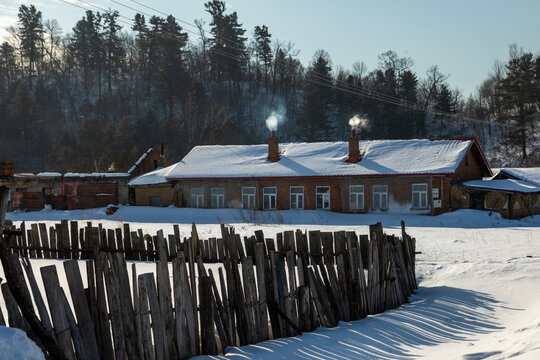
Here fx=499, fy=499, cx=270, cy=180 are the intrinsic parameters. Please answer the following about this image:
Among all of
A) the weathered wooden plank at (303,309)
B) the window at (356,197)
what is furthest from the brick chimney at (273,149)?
the weathered wooden plank at (303,309)

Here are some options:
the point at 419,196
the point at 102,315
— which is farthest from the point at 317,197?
the point at 102,315

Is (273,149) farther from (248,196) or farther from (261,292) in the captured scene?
(261,292)

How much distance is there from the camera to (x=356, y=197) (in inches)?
1174

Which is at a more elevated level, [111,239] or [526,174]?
[526,174]

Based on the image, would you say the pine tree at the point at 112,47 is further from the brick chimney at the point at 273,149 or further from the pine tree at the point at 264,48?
the brick chimney at the point at 273,149

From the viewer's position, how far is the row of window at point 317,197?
28.5 m

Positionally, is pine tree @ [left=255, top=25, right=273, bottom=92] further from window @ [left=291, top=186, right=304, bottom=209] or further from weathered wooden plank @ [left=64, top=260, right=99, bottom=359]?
weathered wooden plank @ [left=64, top=260, right=99, bottom=359]

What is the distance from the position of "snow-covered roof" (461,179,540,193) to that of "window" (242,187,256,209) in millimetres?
12531

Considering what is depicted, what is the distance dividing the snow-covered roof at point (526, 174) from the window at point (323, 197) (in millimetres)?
11392

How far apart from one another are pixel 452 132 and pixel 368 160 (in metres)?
42.2

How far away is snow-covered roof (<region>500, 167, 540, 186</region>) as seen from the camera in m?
30.1

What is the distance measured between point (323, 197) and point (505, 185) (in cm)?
1026

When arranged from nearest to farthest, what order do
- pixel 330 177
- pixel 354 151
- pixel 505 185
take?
pixel 505 185, pixel 330 177, pixel 354 151

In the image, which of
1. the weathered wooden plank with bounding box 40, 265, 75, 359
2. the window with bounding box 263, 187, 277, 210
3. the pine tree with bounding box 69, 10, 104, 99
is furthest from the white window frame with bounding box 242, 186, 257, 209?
the pine tree with bounding box 69, 10, 104, 99
